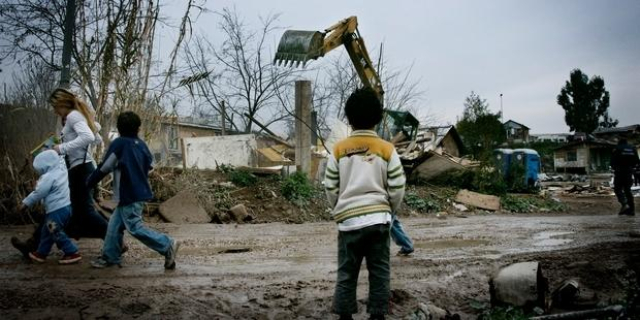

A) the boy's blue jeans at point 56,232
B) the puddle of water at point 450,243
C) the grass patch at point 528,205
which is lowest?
the puddle of water at point 450,243

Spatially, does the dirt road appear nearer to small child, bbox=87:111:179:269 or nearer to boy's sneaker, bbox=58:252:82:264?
boy's sneaker, bbox=58:252:82:264

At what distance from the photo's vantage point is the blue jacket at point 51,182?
5.12 metres

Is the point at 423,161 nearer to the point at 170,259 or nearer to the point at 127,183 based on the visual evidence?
the point at 170,259

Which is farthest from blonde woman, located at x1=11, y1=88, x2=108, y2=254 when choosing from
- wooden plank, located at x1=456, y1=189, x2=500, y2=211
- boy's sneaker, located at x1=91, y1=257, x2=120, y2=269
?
wooden plank, located at x1=456, y1=189, x2=500, y2=211

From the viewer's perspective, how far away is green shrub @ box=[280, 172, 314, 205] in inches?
487

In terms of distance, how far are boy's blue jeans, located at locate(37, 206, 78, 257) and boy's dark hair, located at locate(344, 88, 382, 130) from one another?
333 cm

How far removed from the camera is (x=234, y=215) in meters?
10.8

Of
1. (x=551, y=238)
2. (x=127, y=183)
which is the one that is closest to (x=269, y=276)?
(x=127, y=183)

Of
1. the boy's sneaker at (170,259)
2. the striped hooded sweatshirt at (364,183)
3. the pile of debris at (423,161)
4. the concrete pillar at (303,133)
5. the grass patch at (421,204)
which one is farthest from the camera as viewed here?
the pile of debris at (423,161)

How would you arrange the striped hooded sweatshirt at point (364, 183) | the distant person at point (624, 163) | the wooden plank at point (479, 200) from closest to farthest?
the striped hooded sweatshirt at point (364, 183) → the distant person at point (624, 163) → the wooden plank at point (479, 200)

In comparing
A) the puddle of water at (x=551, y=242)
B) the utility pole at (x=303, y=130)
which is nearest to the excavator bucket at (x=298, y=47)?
the utility pole at (x=303, y=130)

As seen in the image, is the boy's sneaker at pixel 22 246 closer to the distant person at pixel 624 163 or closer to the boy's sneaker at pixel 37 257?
the boy's sneaker at pixel 37 257

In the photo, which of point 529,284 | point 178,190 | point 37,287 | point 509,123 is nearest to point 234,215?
point 178,190

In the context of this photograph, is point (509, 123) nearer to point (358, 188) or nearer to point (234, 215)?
point (234, 215)
